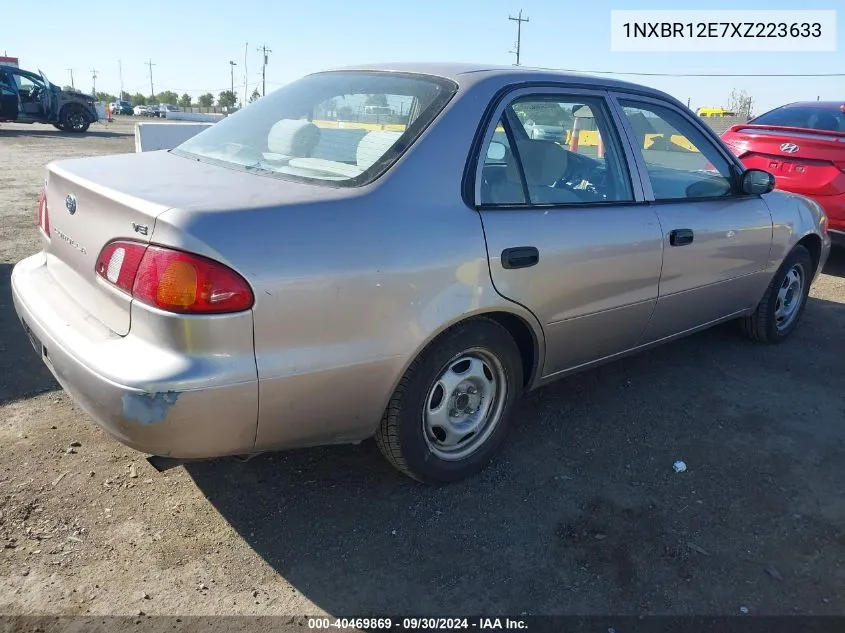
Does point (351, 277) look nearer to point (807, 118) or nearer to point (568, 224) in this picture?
point (568, 224)

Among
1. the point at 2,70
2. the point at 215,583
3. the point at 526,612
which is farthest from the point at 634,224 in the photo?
the point at 2,70

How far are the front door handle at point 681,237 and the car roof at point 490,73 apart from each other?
772 mm

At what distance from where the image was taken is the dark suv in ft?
70.9

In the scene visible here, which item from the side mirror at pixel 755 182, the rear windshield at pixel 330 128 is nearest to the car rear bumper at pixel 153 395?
the rear windshield at pixel 330 128

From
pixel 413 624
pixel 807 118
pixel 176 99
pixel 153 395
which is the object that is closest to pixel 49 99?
pixel 807 118

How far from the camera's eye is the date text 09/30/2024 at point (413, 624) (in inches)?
84.7

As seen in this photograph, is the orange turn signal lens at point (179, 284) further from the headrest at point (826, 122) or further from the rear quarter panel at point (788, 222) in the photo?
the headrest at point (826, 122)

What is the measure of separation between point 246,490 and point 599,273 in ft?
5.89

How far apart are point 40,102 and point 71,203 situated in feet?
79.5

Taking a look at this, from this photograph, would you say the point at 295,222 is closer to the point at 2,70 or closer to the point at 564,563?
the point at 564,563

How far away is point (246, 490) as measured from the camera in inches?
109

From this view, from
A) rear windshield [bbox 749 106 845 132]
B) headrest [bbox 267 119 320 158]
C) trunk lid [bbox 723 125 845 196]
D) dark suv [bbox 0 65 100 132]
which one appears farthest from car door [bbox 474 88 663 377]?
dark suv [bbox 0 65 100 132]

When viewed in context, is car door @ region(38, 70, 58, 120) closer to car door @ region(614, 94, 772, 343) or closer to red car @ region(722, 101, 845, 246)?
red car @ region(722, 101, 845, 246)

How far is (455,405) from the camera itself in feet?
9.36
